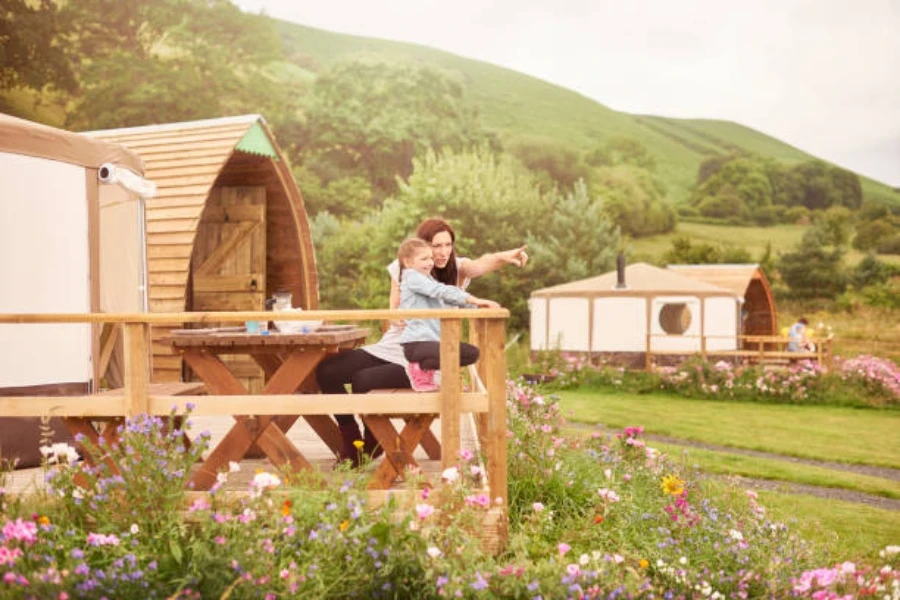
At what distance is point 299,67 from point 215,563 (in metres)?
74.3

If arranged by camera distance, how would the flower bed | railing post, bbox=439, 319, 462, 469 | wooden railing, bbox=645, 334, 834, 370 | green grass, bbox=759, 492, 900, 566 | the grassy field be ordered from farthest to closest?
wooden railing, bbox=645, 334, 834, 370
the grassy field
green grass, bbox=759, 492, 900, 566
railing post, bbox=439, 319, 462, 469
the flower bed

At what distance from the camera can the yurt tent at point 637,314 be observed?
21.9 m

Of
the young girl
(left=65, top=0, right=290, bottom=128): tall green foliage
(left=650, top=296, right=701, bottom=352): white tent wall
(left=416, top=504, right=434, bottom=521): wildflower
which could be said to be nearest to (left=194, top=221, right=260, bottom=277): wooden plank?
the young girl

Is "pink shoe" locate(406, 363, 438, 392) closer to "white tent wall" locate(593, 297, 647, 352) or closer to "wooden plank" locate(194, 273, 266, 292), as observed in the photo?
"wooden plank" locate(194, 273, 266, 292)

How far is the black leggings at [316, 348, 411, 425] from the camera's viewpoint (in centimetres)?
530

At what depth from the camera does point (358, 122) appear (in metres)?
46.7

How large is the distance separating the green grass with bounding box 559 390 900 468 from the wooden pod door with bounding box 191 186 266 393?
4.75 meters

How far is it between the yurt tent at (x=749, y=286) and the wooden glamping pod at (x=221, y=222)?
55.0 ft

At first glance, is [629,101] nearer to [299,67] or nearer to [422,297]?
[299,67]

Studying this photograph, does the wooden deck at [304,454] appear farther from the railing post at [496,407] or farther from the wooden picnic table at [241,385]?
the railing post at [496,407]

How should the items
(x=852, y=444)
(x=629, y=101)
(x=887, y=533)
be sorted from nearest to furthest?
(x=887, y=533)
(x=852, y=444)
(x=629, y=101)

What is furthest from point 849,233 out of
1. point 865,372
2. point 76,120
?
point 76,120

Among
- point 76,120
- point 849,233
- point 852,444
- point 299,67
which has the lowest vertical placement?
point 852,444

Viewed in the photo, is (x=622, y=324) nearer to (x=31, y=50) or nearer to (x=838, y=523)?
(x=838, y=523)
